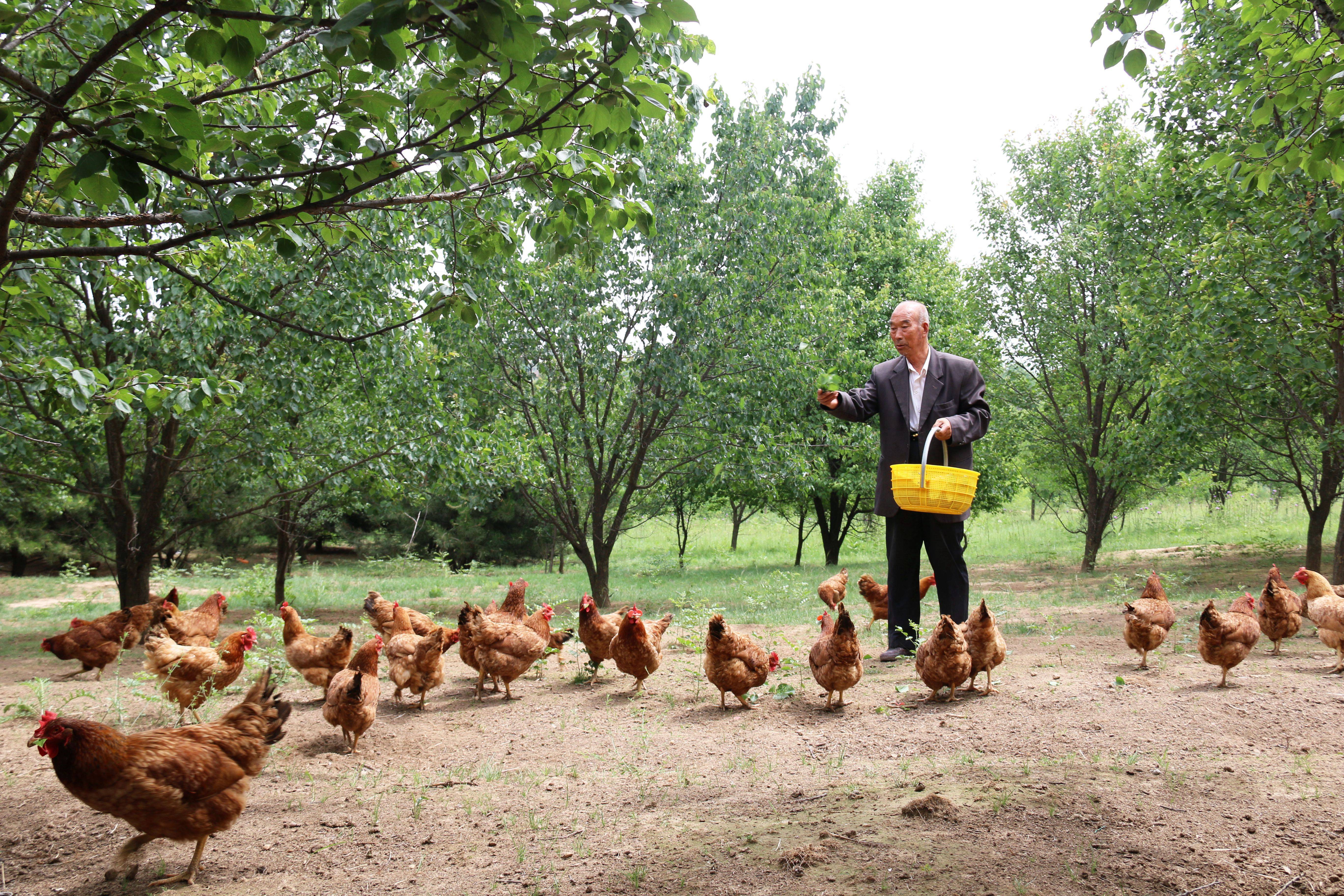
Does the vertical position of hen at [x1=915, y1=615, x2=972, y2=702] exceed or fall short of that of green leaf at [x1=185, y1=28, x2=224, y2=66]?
it falls short

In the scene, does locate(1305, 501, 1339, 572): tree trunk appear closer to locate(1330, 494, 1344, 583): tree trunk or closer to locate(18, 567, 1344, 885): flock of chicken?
locate(1330, 494, 1344, 583): tree trunk

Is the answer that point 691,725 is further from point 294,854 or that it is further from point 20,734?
point 20,734

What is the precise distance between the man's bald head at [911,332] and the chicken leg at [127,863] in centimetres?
518

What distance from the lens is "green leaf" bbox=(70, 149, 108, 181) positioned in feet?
6.68

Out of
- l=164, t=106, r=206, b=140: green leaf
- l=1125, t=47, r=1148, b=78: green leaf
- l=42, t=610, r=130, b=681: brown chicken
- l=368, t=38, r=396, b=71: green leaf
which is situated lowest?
l=42, t=610, r=130, b=681: brown chicken

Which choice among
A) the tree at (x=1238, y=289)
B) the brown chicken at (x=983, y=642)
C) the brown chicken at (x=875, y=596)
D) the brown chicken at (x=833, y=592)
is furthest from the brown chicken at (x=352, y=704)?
the tree at (x=1238, y=289)

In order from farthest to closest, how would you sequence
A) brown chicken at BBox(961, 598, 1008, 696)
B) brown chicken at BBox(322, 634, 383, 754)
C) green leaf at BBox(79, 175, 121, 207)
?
brown chicken at BBox(961, 598, 1008, 696) < brown chicken at BBox(322, 634, 383, 754) < green leaf at BBox(79, 175, 121, 207)

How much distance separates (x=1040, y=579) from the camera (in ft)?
48.2

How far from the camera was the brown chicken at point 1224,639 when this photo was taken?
4.92m

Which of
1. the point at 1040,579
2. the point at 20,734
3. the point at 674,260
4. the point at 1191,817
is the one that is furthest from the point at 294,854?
the point at 1040,579

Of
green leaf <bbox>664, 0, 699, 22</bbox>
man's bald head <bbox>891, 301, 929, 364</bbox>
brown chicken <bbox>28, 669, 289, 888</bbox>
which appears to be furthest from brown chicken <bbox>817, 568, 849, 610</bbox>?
green leaf <bbox>664, 0, 699, 22</bbox>

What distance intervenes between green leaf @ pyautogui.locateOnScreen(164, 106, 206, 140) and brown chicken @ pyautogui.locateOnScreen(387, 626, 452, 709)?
13.7 ft

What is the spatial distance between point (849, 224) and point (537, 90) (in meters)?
20.2

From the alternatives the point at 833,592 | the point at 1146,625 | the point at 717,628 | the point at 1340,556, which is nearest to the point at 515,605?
the point at 717,628
